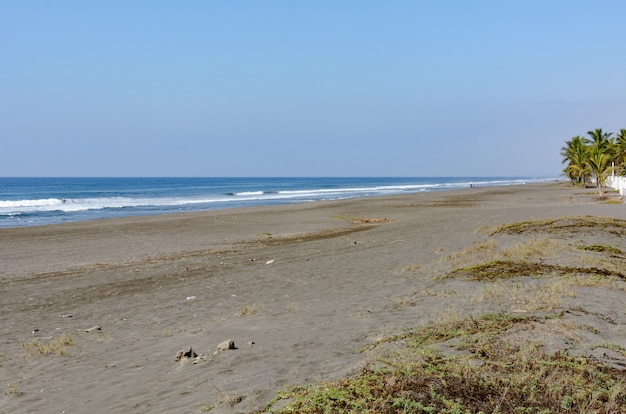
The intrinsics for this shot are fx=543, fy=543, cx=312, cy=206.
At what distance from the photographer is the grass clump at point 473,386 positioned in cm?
443

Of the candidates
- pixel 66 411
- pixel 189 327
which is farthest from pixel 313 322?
pixel 66 411

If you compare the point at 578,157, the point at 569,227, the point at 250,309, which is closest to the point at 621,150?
the point at 578,157

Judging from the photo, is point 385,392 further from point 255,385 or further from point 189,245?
point 189,245

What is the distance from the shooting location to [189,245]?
72.3ft

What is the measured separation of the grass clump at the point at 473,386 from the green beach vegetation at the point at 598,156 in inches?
1799

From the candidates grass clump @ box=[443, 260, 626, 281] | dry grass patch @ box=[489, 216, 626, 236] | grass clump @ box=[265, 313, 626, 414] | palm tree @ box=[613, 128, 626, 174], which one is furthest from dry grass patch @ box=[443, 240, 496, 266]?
palm tree @ box=[613, 128, 626, 174]

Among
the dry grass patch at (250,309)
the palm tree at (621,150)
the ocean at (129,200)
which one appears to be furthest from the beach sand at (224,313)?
the palm tree at (621,150)

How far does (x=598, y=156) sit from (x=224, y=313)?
154 ft

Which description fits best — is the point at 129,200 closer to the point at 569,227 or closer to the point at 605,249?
the point at 569,227

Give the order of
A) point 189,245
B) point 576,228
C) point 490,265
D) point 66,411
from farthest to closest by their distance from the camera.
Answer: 1. point 189,245
2. point 576,228
3. point 490,265
4. point 66,411

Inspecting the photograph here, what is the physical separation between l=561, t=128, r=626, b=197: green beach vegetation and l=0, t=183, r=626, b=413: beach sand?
34224 millimetres

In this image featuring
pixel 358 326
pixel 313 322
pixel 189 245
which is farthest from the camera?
pixel 189 245

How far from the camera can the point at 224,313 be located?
1019 cm

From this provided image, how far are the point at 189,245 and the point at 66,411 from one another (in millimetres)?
16318
